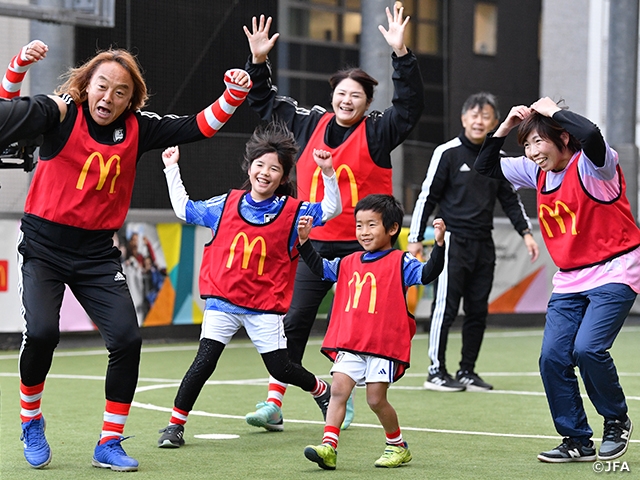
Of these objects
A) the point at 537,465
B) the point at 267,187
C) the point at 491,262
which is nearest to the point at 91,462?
the point at 267,187

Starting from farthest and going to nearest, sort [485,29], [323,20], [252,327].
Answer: [485,29]
[323,20]
[252,327]

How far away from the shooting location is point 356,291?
548 centimetres

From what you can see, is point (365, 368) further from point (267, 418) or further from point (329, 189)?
point (267, 418)

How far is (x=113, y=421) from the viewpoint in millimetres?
5258

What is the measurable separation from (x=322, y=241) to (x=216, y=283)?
0.74 m

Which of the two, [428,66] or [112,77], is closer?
[112,77]

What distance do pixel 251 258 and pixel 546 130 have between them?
1.64 meters

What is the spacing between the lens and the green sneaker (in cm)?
528

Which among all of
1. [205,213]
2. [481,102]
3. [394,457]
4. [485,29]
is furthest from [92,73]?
[485,29]

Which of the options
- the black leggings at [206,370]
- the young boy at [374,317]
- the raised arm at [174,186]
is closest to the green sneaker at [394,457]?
the young boy at [374,317]

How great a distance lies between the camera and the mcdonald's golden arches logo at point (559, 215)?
536 cm

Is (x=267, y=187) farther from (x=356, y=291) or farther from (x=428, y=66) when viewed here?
(x=428, y=66)

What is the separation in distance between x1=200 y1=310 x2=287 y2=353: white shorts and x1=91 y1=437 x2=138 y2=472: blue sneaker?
35.5 inches

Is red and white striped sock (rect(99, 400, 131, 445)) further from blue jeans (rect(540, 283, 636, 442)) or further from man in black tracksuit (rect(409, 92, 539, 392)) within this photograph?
man in black tracksuit (rect(409, 92, 539, 392))
